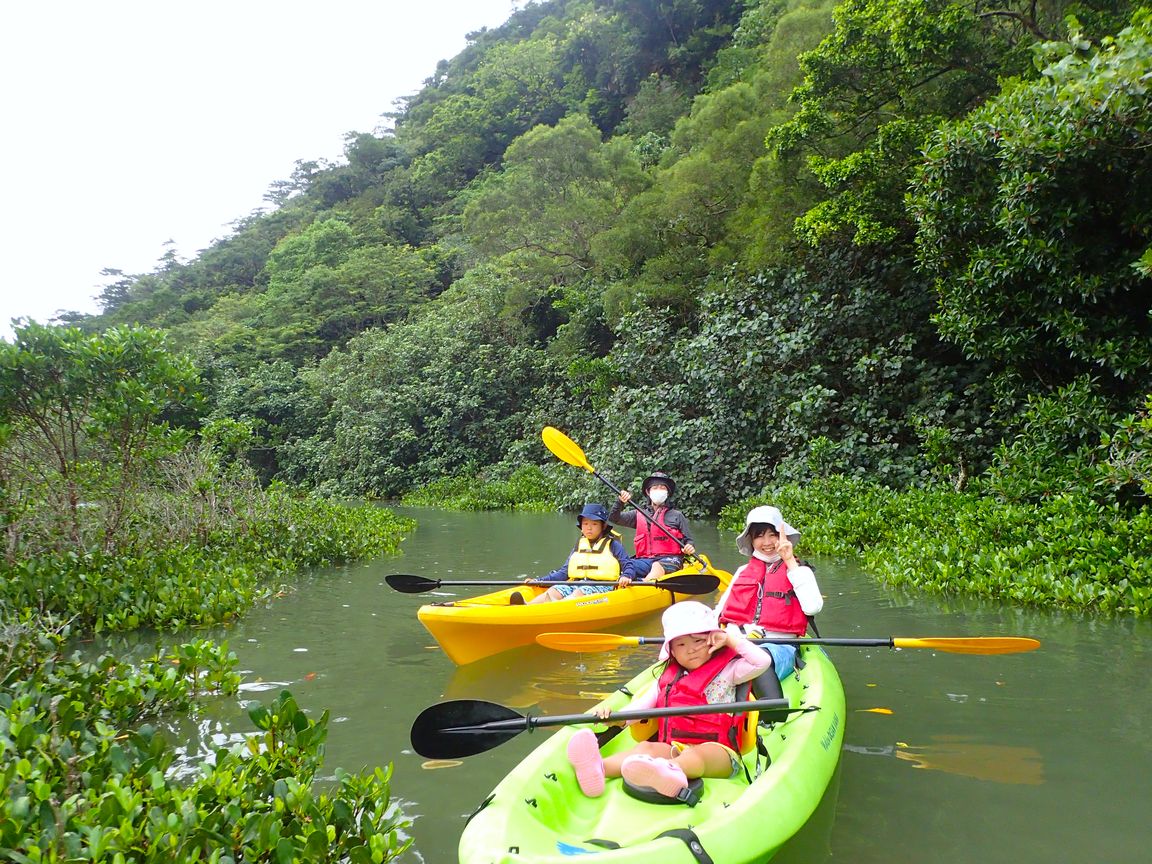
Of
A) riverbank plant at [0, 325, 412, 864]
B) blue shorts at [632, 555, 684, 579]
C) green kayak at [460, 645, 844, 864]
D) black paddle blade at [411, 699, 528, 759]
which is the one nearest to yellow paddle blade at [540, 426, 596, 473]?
blue shorts at [632, 555, 684, 579]

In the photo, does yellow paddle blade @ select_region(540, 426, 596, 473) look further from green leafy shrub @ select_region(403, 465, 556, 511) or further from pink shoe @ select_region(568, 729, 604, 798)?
green leafy shrub @ select_region(403, 465, 556, 511)

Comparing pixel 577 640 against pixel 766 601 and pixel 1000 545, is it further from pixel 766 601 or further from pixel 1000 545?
pixel 1000 545

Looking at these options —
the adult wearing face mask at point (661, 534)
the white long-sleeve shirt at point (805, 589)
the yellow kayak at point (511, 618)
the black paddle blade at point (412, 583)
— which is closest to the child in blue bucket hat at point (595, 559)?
the yellow kayak at point (511, 618)

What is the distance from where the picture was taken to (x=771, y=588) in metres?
4.66

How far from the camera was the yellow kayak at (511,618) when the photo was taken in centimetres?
545

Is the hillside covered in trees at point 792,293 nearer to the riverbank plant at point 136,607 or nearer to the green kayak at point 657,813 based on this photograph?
the green kayak at point 657,813

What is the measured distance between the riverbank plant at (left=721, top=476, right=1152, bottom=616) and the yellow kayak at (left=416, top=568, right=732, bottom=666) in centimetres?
269

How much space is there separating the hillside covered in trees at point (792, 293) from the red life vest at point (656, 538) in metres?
3.50

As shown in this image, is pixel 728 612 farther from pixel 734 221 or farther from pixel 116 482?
pixel 734 221

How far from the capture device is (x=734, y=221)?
48.5 feet

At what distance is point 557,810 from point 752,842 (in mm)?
719

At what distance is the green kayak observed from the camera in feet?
8.16

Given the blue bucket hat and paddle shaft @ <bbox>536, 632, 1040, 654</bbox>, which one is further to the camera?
the blue bucket hat

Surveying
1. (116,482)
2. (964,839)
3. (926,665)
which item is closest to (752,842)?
(964,839)
